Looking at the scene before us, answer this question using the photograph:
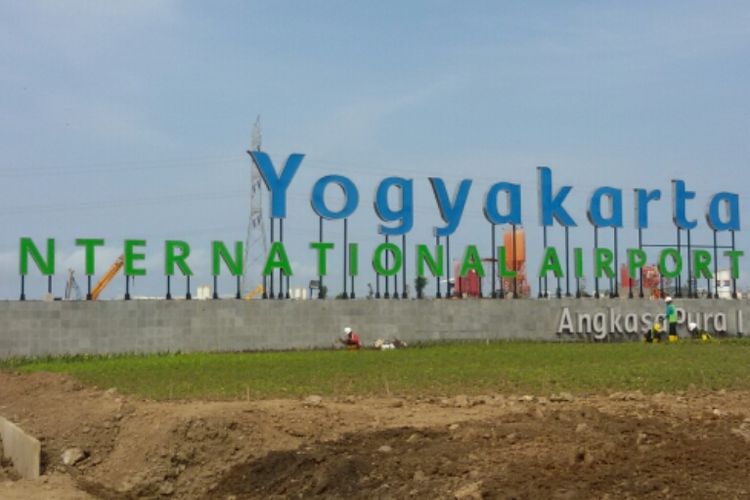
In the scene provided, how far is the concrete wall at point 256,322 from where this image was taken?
3775cm

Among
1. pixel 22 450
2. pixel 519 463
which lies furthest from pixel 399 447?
pixel 22 450

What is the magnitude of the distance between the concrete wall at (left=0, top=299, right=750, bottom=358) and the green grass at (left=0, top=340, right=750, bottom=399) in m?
3.59

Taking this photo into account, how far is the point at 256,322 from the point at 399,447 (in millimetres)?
27723

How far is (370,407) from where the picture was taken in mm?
17250

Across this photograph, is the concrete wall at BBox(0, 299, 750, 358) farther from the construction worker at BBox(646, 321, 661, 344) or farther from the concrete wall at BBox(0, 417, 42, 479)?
the concrete wall at BBox(0, 417, 42, 479)

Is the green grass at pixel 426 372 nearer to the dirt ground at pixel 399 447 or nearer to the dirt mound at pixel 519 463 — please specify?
the dirt ground at pixel 399 447

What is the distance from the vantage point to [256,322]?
4084 cm

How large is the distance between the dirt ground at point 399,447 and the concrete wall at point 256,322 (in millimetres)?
18379

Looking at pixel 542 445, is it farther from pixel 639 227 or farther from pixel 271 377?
pixel 639 227

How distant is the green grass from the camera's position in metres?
20.5

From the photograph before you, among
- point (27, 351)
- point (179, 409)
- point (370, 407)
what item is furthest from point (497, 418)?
point (27, 351)

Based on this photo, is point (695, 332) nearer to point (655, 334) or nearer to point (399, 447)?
point (655, 334)

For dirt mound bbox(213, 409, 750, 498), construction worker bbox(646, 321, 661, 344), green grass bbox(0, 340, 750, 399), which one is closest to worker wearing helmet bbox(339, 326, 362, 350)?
green grass bbox(0, 340, 750, 399)

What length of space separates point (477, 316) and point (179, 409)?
28.5 m
